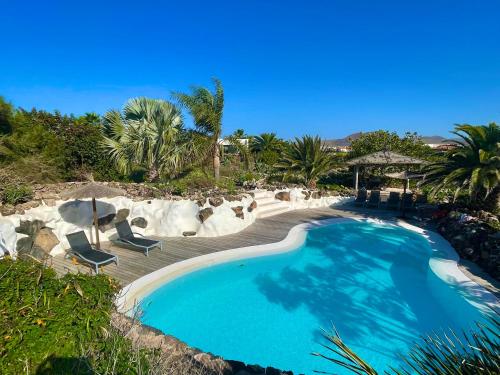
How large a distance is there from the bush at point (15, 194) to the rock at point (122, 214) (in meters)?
2.22

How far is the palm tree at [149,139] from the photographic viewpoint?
1329cm

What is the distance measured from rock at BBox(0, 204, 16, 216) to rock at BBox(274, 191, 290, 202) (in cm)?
982

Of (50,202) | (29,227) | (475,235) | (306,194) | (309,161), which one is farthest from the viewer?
(309,161)

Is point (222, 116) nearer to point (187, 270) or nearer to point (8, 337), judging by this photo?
point (187, 270)

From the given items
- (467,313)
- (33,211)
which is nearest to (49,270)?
(33,211)

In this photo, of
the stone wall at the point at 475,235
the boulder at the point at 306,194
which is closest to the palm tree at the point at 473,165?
the stone wall at the point at 475,235

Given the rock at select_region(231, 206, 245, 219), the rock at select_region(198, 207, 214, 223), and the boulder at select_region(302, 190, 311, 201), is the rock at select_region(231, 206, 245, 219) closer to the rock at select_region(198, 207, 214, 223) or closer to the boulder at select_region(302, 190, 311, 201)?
the rock at select_region(198, 207, 214, 223)

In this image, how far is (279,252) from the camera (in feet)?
29.0

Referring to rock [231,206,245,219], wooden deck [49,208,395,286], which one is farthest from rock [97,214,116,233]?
rock [231,206,245,219]

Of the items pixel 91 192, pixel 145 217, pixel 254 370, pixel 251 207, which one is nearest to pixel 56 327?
pixel 254 370

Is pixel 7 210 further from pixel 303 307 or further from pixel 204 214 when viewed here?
pixel 303 307

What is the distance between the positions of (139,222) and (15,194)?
10.5ft

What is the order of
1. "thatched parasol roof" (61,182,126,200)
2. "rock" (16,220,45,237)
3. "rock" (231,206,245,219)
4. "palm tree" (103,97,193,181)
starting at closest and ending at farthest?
"thatched parasol roof" (61,182,126,200)
"rock" (16,220,45,237)
"rock" (231,206,245,219)
"palm tree" (103,97,193,181)

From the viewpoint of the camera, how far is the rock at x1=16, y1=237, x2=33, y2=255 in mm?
6963
